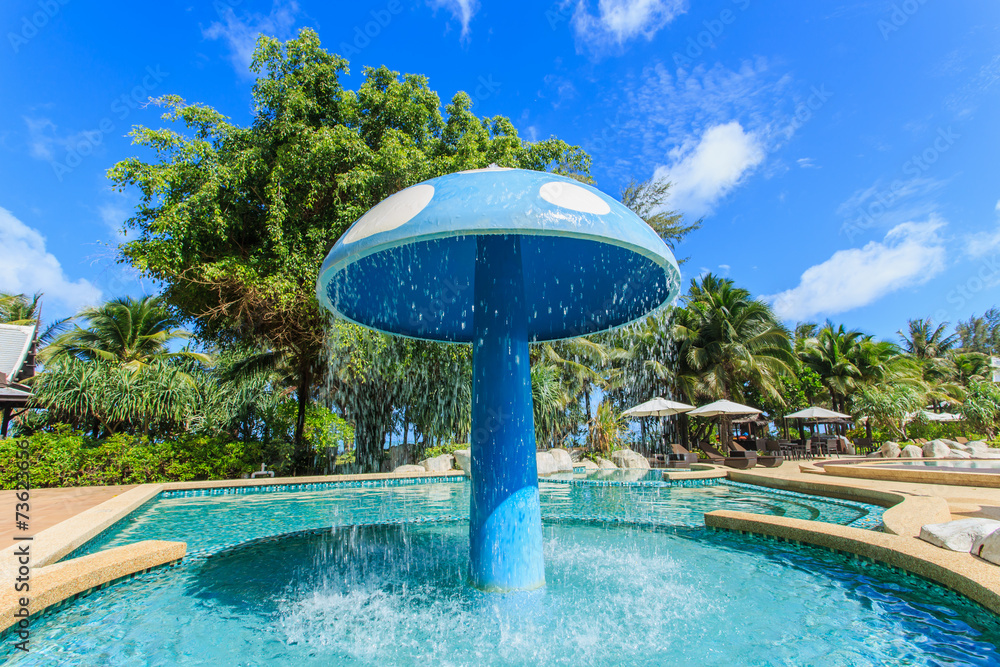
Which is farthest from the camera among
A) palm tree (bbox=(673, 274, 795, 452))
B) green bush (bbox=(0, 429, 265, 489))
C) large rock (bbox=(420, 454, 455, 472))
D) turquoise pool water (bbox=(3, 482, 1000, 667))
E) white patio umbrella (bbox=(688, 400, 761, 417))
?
palm tree (bbox=(673, 274, 795, 452))

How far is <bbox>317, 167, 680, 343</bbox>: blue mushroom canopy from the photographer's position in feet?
10.8

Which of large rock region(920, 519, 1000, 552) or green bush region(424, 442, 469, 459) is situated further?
green bush region(424, 442, 469, 459)

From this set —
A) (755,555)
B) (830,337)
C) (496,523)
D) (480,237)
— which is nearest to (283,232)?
(480,237)

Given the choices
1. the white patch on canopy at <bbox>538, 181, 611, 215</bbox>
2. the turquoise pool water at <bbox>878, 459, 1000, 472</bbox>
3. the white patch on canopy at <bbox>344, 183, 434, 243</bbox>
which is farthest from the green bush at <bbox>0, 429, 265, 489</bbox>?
the turquoise pool water at <bbox>878, 459, 1000, 472</bbox>

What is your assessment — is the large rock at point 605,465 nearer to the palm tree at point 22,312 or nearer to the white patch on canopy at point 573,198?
the white patch on canopy at point 573,198

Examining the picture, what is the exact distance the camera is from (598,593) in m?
4.15

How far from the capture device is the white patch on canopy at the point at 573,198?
3.38m

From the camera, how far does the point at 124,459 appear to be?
518 inches

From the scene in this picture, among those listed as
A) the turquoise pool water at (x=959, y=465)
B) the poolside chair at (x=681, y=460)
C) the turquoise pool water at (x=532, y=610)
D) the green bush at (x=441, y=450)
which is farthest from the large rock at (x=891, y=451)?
the turquoise pool water at (x=532, y=610)

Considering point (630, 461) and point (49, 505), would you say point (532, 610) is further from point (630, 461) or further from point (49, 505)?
point (630, 461)

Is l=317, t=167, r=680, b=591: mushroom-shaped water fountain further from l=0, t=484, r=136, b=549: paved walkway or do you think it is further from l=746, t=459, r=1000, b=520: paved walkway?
l=746, t=459, r=1000, b=520: paved walkway

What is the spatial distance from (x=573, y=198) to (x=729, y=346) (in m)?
28.0

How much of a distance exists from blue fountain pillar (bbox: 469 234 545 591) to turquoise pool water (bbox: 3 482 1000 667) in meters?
0.27

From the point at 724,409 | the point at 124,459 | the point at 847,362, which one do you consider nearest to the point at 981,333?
the point at 847,362
